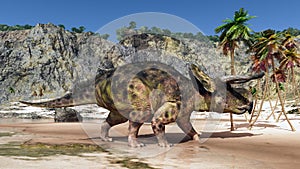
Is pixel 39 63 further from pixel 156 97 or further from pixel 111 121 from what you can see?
pixel 156 97

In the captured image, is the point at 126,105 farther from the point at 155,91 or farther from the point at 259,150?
the point at 259,150

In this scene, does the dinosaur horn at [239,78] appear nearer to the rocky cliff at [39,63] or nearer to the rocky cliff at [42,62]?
the rocky cliff at [42,62]

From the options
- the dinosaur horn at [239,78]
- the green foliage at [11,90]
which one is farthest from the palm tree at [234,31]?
the green foliage at [11,90]

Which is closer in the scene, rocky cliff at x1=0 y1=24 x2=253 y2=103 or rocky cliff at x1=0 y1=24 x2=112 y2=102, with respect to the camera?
rocky cliff at x1=0 y1=24 x2=253 y2=103

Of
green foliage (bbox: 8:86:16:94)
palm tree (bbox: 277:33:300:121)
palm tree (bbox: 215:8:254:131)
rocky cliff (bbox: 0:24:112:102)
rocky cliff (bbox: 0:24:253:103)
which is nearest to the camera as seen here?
palm tree (bbox: 215:8:254:131)

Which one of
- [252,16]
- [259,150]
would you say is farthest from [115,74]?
[252,16]

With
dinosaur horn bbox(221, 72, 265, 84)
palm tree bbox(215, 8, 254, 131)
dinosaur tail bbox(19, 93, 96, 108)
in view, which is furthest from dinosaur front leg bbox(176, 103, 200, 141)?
palm tree bbox(215, 8, 254, 131)

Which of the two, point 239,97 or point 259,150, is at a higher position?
point 239,97

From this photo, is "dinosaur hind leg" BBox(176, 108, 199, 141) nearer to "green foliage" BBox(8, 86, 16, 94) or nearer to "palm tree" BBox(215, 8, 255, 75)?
"palm tree" BBox(215, 8, 255, 75)

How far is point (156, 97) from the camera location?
11.1 m

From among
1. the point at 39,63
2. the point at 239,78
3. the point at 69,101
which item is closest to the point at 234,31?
the point at 239,78

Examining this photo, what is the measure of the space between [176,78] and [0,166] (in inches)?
275

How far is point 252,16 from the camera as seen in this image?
2358cm

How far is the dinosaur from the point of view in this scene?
35.6 feet
